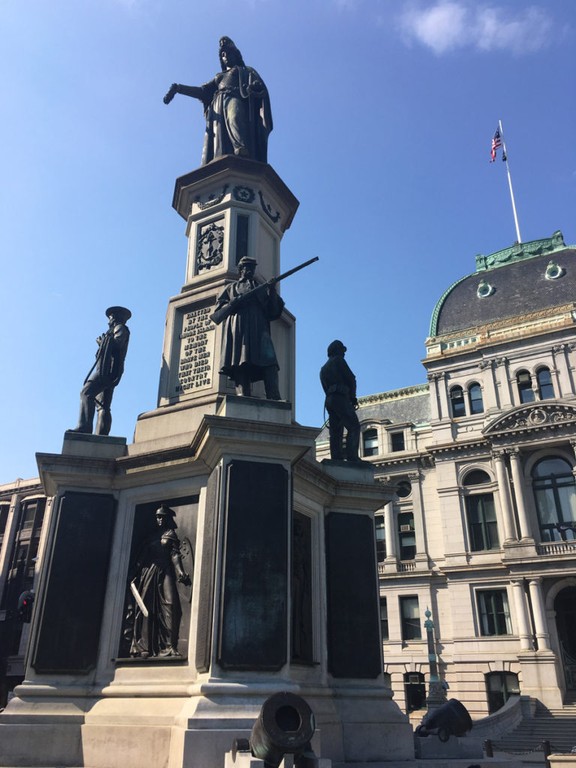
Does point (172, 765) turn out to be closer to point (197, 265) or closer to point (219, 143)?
point (197, 265)

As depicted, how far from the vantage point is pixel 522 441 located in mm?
42469

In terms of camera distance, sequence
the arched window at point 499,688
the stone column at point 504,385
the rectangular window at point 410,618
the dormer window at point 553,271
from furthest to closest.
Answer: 1. the dormer window at point 553,271
2. the stone column at point 504,385
3. the rectangular window at point 410,618
4. the arched window at point 499,688

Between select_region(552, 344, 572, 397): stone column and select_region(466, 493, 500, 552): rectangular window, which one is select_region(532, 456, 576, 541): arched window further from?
select_region(552, 344, 572, 397): stone column

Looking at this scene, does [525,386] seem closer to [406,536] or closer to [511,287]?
[511,287]

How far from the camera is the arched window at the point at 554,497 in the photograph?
40.3 metres

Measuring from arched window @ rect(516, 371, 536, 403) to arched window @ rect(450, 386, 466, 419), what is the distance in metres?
4.19

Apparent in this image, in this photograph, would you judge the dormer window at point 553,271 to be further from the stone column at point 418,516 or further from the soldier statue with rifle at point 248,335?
the soldier statue with rifle at point 248,335

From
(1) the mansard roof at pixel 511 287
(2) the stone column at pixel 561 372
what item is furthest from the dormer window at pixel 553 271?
(2) the stone column at pixel 561 372

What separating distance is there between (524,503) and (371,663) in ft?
108

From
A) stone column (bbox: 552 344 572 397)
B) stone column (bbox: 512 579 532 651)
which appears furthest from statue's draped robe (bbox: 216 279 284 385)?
stone column (bbox: 552 344 572 397)

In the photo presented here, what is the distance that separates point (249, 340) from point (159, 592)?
4.50m

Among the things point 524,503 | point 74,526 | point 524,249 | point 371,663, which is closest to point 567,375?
point 524,503

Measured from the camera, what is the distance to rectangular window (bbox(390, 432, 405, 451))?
50.8 meters

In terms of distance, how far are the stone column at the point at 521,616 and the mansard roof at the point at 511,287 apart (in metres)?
20.2
